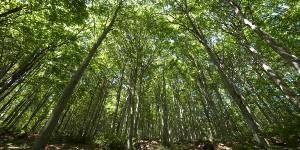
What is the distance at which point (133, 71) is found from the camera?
56.9 feet

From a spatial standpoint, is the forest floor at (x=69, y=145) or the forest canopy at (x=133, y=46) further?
the forest floor at (x=69, y=145)

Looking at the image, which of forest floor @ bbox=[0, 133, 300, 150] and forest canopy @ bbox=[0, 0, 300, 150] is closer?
forest canopy @ bbox=[0, 0, 300, 150]

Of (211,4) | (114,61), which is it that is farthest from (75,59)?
(211,4)

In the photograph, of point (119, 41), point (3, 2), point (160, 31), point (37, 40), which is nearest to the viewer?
point (3, 2)

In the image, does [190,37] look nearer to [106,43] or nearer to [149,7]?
[149,7]

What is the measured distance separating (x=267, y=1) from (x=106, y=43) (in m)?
11.7

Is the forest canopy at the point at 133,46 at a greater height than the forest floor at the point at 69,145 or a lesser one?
greater

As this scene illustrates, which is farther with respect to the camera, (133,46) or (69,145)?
(133,46)

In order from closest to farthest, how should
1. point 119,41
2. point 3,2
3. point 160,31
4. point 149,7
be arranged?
point 3,2
point 160,31
point 149,7
point 119,41

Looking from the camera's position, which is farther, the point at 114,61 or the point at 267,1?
the point at 114,61

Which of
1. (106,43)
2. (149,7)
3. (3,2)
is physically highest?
(149,7)

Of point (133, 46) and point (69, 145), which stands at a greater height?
point (133, 46)

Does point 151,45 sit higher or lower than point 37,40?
higher

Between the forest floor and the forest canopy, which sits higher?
the forest canopy
